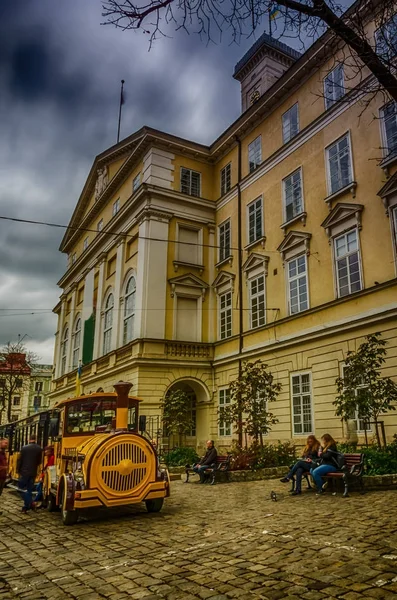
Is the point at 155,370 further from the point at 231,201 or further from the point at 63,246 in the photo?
the point at 63,246

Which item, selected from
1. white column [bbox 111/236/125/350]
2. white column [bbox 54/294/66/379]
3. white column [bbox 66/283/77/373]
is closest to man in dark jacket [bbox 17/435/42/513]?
white column [bbox 111/236/125/350]

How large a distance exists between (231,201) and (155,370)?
10.4 metres

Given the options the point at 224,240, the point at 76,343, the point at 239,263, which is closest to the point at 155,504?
the point at 239,263

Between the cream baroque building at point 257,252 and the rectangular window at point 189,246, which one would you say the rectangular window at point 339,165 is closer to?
the cream baroque building at point 257,252

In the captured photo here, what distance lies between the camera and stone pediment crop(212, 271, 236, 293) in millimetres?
25438

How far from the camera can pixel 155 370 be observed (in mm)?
24359

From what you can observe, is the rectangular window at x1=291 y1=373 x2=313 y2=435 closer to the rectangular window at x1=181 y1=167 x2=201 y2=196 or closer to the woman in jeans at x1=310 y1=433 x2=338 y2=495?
the woman in jeans at x1=310 y1=433 x2=338 y2=495

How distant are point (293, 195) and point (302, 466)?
45.0 ft

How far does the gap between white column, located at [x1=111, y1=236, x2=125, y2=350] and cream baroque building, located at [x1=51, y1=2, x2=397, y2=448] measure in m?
0.12

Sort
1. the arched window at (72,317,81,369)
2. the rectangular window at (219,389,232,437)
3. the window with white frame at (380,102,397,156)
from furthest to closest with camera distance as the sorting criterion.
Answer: the arched window at (72,317,81,369) < the rectangular window at (219,389,232,437) < the window with white frame at (380,102,397,156)

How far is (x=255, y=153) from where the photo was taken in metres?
25.7

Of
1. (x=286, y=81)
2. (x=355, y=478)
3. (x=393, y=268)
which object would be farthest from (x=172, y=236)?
(x=355, y=478)

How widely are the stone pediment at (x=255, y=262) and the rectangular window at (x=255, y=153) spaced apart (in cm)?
512

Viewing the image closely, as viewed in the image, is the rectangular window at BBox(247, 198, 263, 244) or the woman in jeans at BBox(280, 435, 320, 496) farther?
the rectangular window at BBox(247, 198, 263, 244)
